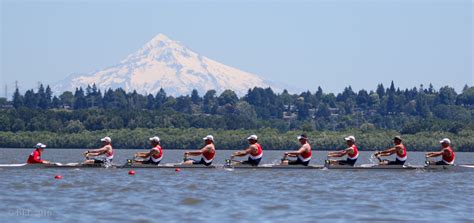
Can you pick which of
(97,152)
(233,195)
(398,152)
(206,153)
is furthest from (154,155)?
(233,195)

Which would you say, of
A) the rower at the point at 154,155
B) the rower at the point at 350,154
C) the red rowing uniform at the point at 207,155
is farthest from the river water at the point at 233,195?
the red rowing uniform at the point at 207,155

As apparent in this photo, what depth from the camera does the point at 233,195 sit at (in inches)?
1346

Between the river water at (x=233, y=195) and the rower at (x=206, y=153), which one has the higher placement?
the rower at (x=206, y=153)

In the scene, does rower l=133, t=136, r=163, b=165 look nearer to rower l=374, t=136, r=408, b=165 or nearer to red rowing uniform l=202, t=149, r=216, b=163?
red rowing uniform l=202, t=149, r=216, b=163

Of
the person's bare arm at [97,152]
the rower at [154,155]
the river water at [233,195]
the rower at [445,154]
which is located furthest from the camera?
the rower at [154,155]

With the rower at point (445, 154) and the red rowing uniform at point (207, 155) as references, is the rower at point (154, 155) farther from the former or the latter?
the rower at point (445, 154)

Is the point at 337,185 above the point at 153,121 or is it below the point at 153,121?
below

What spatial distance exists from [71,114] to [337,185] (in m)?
109

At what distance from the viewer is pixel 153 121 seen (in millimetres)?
138750

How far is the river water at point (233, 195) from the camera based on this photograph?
2905 centimetres

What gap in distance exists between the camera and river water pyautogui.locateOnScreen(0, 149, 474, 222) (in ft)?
95.3

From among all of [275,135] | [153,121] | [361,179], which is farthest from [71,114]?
[361,179]

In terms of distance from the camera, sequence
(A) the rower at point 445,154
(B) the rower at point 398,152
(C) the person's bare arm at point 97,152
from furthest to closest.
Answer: (C) the person's bare arm at point 97,152 → (A) the rower at point 445,154 → (B) the rower at point 398,152

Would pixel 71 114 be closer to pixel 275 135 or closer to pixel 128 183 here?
pixel 275 135
